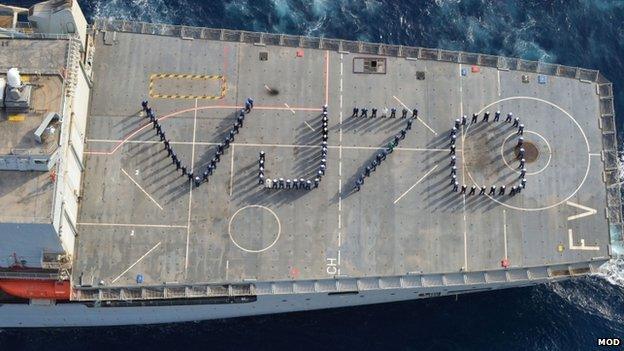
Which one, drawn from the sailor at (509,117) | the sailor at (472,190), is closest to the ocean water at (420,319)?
the sailor at (472,190)

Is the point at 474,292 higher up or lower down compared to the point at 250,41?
lower down

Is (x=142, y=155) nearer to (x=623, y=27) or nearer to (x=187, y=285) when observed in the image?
(x=187, y=285)

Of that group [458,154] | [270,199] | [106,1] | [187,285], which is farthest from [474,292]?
[106,1]

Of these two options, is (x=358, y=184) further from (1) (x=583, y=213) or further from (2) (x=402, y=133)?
(1) (x=583, y=213)

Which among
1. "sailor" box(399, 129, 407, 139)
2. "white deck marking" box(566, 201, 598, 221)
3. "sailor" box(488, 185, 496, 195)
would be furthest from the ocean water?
"sailor" box(399, 129, 407, 139)

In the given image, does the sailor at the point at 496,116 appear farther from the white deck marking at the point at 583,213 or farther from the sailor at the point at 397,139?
the white deck marking at the point at 583,213

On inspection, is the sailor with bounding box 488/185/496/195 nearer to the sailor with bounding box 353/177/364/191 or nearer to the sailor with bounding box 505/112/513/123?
the sailor with bounding box 505/112/513/123

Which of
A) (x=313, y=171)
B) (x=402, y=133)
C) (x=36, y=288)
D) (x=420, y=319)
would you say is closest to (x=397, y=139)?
(x=402, y=133)

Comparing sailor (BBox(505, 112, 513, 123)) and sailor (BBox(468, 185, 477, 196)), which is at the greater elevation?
sailor (BBox(505, 112, 513, 123))
